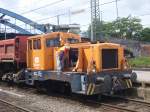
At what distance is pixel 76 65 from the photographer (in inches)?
583

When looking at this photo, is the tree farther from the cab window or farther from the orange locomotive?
the orange locomotive

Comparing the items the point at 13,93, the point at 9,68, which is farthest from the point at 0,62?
the point at 13,93

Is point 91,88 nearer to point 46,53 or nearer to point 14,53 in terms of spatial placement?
point 46,53

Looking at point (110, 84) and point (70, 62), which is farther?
point (70, 62)

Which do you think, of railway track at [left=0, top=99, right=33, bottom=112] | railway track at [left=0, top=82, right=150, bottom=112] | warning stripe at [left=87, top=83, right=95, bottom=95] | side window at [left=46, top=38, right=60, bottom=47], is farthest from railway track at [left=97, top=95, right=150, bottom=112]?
side window at [left=46, top=38, right=60, bottom=47]

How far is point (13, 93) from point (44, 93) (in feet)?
5.24

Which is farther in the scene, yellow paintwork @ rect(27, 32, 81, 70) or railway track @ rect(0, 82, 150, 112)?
yellow paintwork @ rect(27, 32, 81, 70)

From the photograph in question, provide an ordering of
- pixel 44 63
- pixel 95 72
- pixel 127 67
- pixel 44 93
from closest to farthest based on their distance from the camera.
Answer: pixel 95 72 → pixel 127 67 → pixel 44 63 → pixel 44 93

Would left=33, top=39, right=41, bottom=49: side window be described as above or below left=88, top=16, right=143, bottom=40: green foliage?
below

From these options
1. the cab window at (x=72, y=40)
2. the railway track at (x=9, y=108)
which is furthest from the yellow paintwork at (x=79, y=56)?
the railway track at (x=9, y=108)

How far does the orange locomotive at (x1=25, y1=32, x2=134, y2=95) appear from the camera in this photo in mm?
14062

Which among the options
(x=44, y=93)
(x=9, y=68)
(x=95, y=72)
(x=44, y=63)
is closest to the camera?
(x=95, y=72)

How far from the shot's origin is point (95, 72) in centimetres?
1402

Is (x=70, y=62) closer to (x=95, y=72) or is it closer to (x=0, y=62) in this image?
(x=95, y=72)
